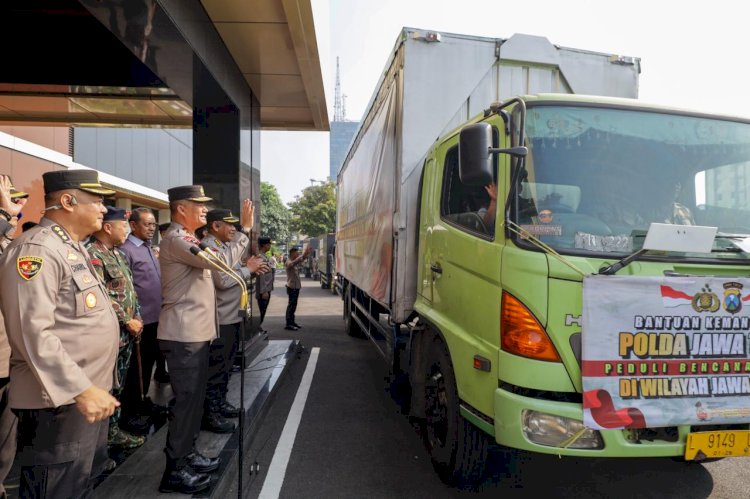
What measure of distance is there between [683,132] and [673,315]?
1231 millimetres

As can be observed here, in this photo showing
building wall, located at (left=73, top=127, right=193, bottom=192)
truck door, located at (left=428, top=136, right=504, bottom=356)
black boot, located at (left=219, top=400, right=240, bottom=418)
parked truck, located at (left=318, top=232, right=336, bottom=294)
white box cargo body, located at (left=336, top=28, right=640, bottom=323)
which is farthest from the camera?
parked truck, located at (left=318, top=232, right=336, bottom=294)

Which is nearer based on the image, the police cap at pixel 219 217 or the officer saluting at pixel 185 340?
the officer saluting at pixel 185 340

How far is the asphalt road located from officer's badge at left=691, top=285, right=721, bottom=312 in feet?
4.76

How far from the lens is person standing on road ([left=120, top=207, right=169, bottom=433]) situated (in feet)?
14.1

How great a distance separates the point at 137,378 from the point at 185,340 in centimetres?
182

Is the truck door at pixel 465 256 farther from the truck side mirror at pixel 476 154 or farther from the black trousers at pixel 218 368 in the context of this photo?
the black trousers at pixel 218 368

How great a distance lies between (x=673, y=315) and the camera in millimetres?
2430

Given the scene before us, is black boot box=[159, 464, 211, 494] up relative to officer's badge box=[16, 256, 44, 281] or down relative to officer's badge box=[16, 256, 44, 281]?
down

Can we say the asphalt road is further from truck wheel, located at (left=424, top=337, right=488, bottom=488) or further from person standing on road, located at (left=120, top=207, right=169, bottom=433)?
person standing on road, located at (left=120, top=207, right=169, bottom=433)

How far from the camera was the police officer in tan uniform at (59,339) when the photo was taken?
1817 millimetres

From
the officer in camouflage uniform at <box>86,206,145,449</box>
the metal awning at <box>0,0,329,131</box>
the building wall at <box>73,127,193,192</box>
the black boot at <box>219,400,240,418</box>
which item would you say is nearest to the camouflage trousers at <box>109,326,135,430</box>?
the officer in camouflage uniform at <box>86,206,145,449</box>

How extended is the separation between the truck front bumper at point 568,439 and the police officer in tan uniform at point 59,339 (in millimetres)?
1865

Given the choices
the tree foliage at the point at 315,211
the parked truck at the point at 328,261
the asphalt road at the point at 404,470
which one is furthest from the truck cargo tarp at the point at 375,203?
the tree foliage at the point at 315,211

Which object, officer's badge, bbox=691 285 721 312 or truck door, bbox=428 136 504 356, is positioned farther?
truck door, bbox=428 136 504 356
